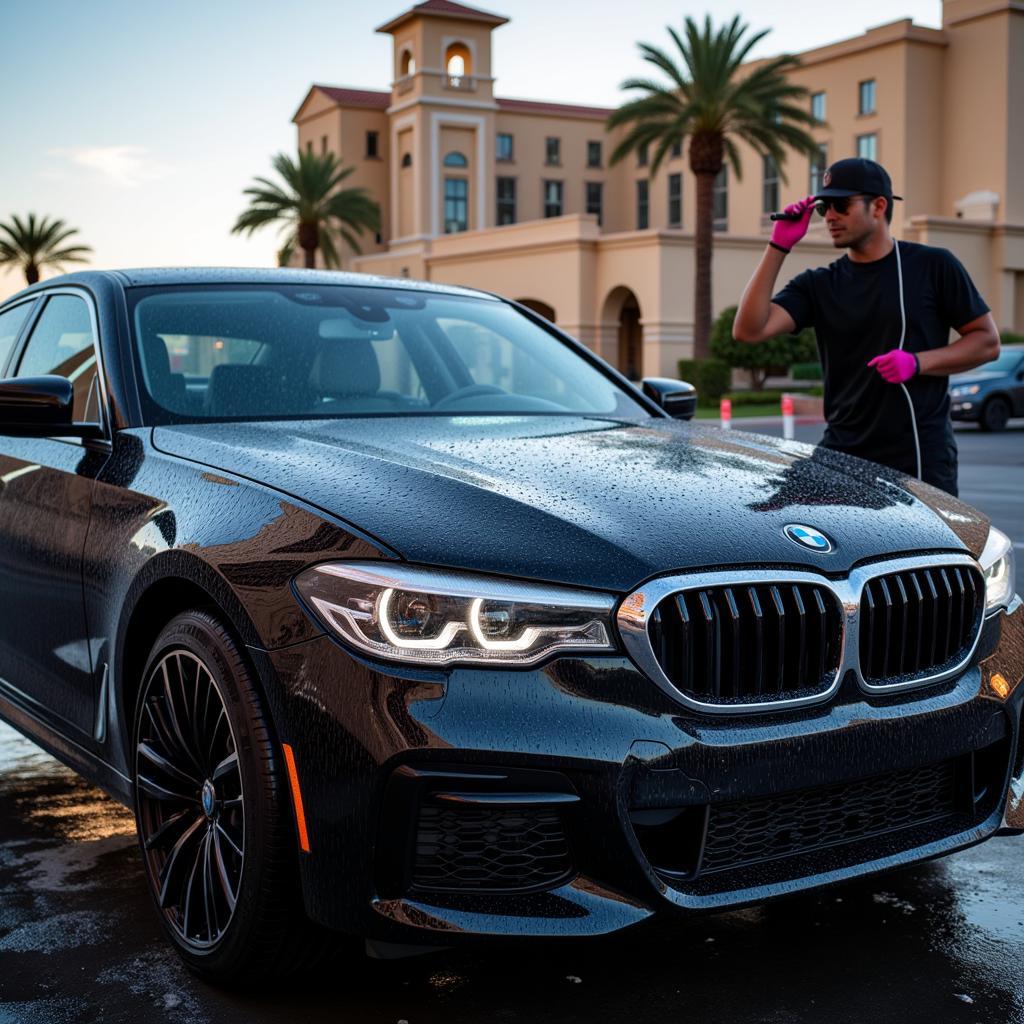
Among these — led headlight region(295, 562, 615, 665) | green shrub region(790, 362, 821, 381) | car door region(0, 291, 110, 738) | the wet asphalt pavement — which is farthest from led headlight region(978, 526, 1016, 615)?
green shrub region(790, 362, 821, 381)

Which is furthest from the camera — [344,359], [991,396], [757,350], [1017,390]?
[757,350]

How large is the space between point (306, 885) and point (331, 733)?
0.31 m

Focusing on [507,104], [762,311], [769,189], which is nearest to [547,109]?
[507,104]

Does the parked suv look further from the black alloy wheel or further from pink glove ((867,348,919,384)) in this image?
the black alloy wheel

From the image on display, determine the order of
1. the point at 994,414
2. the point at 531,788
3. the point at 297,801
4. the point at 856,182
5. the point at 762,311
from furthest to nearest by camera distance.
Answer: the point at 994,414, the point at 762,311, the point at 856,182, the point at 297,801, the point at 531,788

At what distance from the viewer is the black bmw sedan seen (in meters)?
2.55

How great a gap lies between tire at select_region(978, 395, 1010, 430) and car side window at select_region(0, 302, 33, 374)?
24257 millimetres

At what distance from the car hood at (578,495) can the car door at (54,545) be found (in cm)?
40

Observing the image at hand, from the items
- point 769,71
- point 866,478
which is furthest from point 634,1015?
point 769,71

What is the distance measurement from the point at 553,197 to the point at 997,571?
79537 millimetres

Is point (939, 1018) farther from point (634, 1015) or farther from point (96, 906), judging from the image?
point (96, 906)

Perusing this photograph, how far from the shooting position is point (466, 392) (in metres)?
4.35

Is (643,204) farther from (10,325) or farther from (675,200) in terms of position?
(10,325)

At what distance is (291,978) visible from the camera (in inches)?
115
